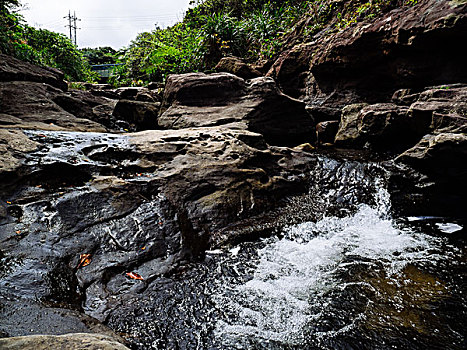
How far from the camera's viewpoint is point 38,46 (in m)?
14.3

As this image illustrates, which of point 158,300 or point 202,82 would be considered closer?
point 158,300

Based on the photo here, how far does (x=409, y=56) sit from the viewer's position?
720 cm

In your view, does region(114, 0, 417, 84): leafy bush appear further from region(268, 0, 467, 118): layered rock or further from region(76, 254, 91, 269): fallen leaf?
region(76, 254, 91, 269): fallen leaf

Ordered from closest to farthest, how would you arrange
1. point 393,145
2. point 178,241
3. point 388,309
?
point 388,309 < point 178,241 < point 393,145

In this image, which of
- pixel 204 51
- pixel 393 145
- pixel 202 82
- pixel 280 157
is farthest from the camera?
pixel 204 51

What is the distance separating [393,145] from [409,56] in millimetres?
2758

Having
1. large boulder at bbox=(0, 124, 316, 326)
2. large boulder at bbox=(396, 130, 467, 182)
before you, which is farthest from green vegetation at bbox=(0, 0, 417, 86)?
large boulder at bbox=(0, 124, 316, 326)

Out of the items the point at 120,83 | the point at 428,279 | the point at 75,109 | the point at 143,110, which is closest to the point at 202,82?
the point at 143,110

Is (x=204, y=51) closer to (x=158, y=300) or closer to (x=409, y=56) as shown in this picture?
(x=409, y=56)

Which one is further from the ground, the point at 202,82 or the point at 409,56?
the point at 409,56

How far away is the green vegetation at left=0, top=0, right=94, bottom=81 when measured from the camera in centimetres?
838

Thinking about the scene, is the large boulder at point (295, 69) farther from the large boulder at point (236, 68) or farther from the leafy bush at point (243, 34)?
the large boulder at point (236, 68)

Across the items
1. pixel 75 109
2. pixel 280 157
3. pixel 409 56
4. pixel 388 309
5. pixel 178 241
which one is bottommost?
pixel 388 309

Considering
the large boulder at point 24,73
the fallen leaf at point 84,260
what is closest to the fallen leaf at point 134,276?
the fallen leaf at point 84,260
